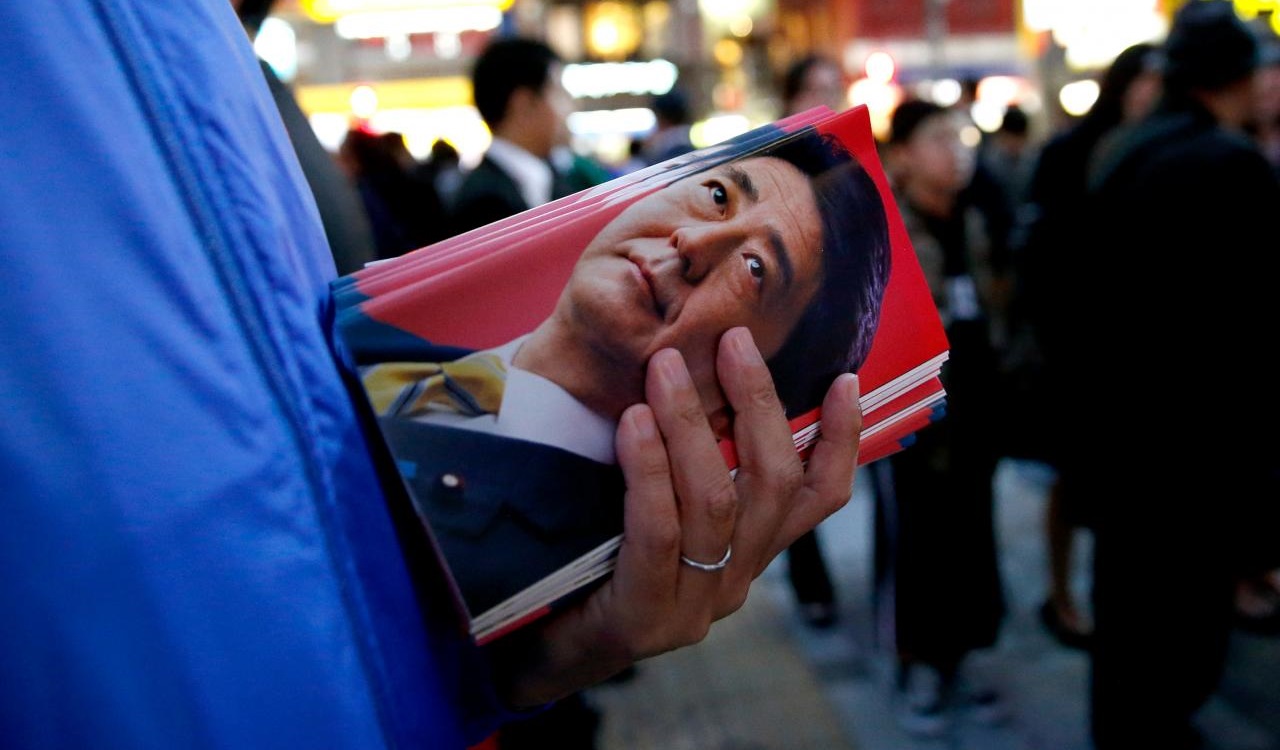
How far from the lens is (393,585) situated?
0.52 m

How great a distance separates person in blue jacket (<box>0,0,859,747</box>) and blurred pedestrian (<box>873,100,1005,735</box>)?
237cm

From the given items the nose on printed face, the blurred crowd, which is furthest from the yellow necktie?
the blurred crowd

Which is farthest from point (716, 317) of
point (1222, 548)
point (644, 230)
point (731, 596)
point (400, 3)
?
point (400, 3)

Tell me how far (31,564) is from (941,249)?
8.68ft

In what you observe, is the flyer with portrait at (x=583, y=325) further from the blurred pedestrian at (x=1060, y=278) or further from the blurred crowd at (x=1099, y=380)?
the blurred pedestrian at (x=1060, y=278)

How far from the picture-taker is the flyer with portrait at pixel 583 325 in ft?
1.70

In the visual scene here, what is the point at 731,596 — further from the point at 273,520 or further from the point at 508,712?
the point at 273,520

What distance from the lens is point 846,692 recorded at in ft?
10.1

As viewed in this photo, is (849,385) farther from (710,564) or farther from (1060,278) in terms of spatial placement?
(1060,278)

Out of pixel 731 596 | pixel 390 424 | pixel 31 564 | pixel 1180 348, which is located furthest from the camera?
pixel 1180 348

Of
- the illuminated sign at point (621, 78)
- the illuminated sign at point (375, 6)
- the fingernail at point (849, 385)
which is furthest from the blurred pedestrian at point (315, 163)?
the illuminated sign at point (621, 78)

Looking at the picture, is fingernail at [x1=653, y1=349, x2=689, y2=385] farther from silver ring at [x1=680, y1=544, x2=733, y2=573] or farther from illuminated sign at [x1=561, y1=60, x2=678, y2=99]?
illuminated sign at [x1=561, y1=60, x2=678, y2=99]

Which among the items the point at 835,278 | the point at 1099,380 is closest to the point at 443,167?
the point at 1099,380

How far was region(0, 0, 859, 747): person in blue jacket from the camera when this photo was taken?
400mm
